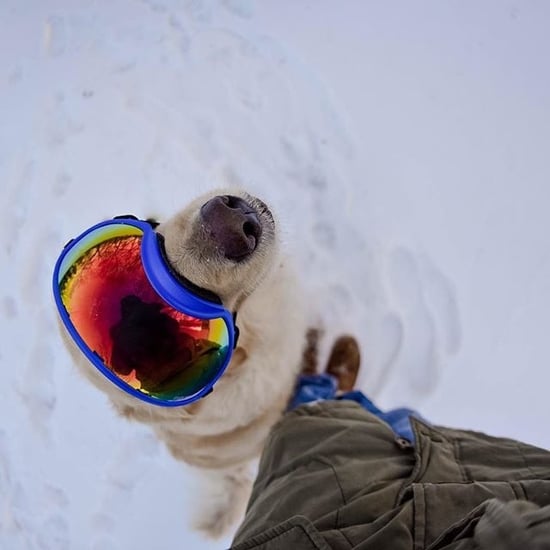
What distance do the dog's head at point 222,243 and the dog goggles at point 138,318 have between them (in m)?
0.04

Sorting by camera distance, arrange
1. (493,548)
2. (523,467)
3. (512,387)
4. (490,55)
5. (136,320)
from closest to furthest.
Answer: (493,548) → (523,467) → (136,320) → (512,387) → (490,55)

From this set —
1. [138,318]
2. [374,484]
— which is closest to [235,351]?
[138,318]

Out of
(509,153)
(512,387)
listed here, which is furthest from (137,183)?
(512,387)

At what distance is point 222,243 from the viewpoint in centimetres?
158

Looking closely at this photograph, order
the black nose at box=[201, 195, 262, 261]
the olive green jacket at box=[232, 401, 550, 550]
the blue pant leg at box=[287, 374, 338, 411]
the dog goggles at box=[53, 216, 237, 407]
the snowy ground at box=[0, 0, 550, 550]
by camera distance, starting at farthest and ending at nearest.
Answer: the snowy ground at box=[0, 0, 550, 550]
the blue pant leg at box=[287, 374, 338, 411]
the dog goggles at box=[53, 216, 237, 407]
the black nose at box=[201, 195, 262, 261]
the olive green jacket at box=[232, 401, 550, 550]

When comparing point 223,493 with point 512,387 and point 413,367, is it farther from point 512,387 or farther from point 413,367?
point 512,387

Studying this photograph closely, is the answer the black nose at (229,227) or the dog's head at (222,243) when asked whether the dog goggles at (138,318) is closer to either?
the dog's head at (222,243)

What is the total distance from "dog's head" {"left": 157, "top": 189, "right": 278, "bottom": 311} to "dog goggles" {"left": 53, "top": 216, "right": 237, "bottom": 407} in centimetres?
4

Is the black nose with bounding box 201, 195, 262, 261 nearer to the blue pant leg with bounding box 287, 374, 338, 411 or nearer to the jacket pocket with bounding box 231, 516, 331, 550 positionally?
the jacket pocket with bounding box 231, 516, 331, 550

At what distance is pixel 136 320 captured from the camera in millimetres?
1731

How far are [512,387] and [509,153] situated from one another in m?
1.06

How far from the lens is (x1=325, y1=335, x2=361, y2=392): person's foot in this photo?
109 inches

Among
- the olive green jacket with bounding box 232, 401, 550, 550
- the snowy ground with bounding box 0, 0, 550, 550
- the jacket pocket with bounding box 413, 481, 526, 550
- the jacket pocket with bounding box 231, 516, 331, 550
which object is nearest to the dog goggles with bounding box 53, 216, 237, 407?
the olive green jacket with bounding box 232, 401, 550, 550

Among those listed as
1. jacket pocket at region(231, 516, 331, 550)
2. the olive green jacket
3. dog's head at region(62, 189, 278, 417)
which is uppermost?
dog's head at region(62, 189, 278, 417)
